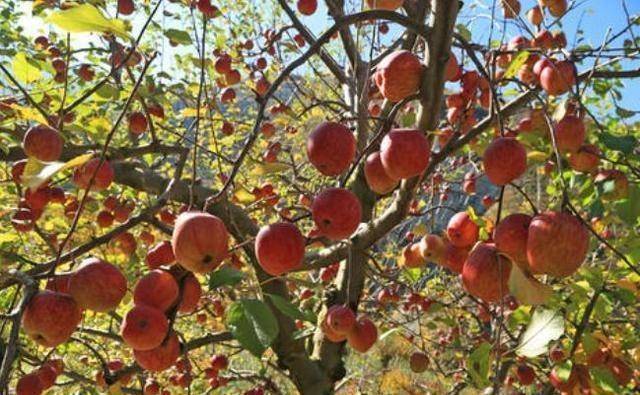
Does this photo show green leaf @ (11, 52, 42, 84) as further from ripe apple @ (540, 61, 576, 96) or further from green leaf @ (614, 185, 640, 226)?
green leaf @ (614, 185, 640, 226)

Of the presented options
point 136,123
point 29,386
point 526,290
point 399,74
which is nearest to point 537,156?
point 399,74

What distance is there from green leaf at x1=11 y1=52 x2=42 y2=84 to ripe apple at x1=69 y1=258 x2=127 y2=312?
1.67 meters

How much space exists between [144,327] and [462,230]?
88 cm

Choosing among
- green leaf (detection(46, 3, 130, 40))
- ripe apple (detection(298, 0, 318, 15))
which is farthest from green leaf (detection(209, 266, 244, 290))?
ripe apple (detection(298, 0, 318, 15))

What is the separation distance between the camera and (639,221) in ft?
9.39

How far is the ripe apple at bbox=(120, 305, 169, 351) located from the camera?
3.42ft

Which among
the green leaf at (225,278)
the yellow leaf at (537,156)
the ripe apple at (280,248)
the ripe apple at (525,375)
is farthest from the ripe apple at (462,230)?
the ripe apple at (525,375)

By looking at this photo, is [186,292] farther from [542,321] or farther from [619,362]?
[619,362]

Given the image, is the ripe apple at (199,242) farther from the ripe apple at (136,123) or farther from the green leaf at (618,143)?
the ripe apple at (136,123)

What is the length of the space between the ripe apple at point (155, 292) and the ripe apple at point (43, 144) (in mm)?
987

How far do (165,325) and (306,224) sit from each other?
6255mm

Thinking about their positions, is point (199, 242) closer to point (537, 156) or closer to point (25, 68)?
point (537, 156)

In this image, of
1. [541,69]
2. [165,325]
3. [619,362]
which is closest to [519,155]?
[165,325]

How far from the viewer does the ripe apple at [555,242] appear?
1.00 meters
